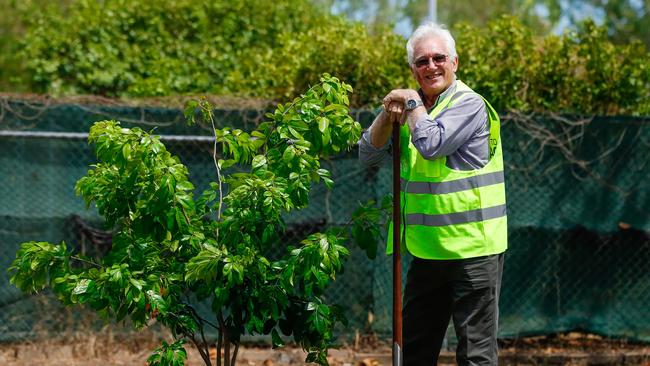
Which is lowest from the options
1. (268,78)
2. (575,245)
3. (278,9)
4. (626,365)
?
(626,365)

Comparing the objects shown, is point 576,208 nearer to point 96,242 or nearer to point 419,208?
point 419,208

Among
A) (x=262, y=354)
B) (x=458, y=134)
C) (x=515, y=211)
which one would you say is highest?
(x=458, y=134)

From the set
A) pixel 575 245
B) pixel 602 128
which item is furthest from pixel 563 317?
pixel 602 128

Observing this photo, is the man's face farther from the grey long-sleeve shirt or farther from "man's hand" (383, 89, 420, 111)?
"man's hand" (383, 89, 420, 111)

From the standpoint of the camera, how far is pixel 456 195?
415 centimetres

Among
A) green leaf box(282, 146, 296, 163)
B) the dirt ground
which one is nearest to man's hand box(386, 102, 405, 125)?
green leaf box(282, 146, 296, 163)

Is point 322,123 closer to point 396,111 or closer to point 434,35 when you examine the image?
point 396,111

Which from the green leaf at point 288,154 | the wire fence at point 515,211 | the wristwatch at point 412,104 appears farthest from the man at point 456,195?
the wire fence at point 515,211

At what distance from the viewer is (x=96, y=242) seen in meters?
6.59

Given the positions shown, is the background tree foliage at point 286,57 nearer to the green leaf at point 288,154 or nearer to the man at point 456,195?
the man at point 456,195

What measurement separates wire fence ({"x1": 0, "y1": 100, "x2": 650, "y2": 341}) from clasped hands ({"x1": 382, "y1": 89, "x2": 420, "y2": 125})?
2487 mm

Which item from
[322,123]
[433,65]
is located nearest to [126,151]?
[322,123]

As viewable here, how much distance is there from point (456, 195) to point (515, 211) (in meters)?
2.69

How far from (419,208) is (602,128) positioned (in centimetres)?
288
